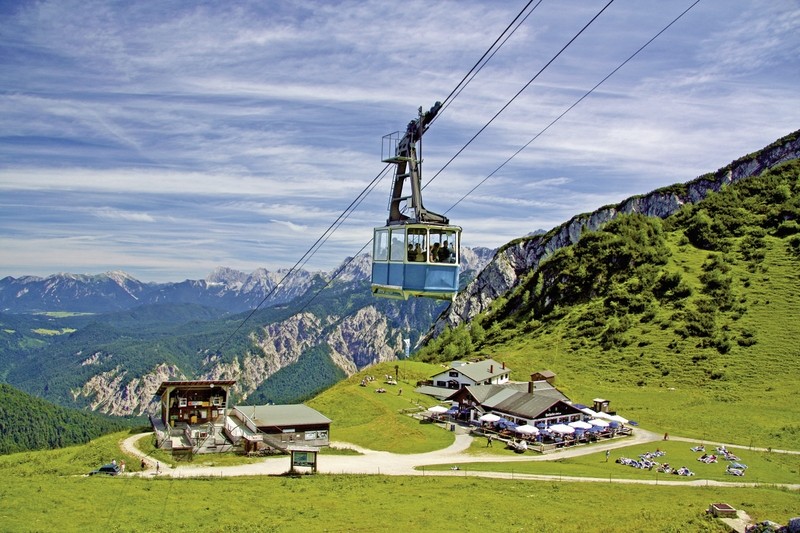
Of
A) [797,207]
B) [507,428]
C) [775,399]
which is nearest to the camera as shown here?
[507,428]

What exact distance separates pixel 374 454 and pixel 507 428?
64.0ft

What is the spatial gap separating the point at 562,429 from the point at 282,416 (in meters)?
34.4

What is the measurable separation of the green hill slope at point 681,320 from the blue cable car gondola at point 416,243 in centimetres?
5888

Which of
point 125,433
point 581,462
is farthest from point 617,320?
point 125,433

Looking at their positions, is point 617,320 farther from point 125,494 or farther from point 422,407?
point 125,494

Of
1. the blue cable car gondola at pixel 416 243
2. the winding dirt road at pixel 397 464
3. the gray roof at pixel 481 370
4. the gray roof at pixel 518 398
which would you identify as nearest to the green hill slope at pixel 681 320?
the gray roof at pixel 481 370

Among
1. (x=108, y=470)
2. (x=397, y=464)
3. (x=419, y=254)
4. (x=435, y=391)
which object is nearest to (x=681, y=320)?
(x=435, y=391)

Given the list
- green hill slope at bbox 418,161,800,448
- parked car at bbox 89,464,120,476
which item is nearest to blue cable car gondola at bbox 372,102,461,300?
parked car at bbox 89,464,120,476

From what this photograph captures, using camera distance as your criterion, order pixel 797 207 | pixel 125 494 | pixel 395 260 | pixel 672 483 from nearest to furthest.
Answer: pixel 395 260
pixel 125 494
pixel 672 483
pixel 797 207

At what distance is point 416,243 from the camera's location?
29766 millimetres

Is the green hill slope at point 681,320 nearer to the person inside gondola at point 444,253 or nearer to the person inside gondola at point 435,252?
the person inside gondola at point 444,253

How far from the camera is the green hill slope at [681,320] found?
89.6m

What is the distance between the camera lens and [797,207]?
157 meters

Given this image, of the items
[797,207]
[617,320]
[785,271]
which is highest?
[797,207]
